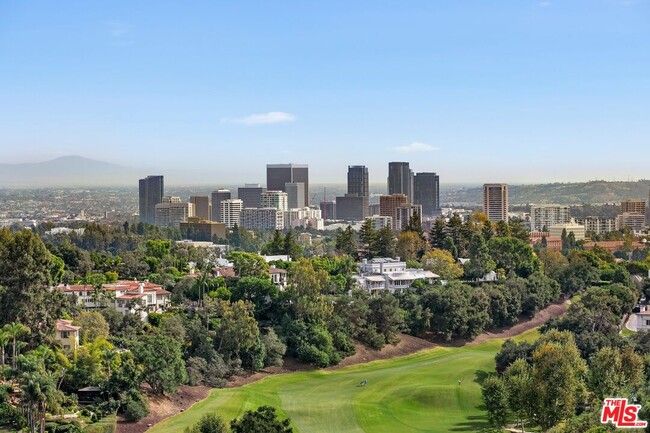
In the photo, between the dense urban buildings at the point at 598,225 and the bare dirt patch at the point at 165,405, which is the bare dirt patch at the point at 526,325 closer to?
the bare dirt patch at the point at 165,405

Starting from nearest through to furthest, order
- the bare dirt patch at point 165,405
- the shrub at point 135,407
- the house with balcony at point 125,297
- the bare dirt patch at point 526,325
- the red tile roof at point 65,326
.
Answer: the bare dirt patch at point 165,405
the shrub at point 135,407
the red tile roof at point 65,326
the house with balcony at point 125,297
the bare dirt patch at point 526,325

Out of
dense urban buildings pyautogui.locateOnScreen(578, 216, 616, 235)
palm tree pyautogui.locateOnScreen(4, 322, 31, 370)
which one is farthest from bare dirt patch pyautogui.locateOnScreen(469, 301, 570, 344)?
dense urban buildings pyautogui.locateOnScreen(578, 216, 616, 235)

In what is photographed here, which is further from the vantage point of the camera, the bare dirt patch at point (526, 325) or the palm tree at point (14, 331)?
the bare dirt patch at point (526, 325)

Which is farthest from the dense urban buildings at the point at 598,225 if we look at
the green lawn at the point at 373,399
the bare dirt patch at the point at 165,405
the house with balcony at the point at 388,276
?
the bare dirt patch at the point at 165,405

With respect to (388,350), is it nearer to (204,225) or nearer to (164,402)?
(164,402)

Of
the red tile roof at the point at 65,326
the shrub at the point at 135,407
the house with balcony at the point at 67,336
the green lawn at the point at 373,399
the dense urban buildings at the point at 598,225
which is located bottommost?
the green lawn at the point at 373,399

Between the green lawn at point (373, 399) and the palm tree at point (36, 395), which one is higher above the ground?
the palm tree at point (36, 395)

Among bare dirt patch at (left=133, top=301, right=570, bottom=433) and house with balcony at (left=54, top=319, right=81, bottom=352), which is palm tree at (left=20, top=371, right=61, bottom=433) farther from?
house with balcony at (left=54, top=319, right=81, bottom=352)

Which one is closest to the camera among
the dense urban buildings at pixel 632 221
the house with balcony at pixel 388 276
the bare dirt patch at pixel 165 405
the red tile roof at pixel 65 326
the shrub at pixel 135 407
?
the bare dirt patch at pixel 165 405
